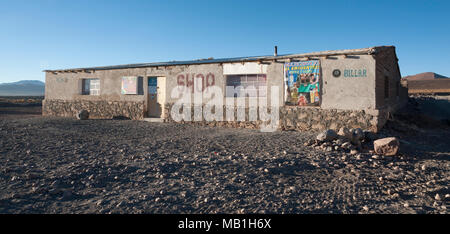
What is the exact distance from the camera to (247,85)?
10.7 m

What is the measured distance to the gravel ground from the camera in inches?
128

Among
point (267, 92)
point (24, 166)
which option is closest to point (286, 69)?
point (267, 92)

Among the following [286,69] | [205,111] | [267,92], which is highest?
[286,69]

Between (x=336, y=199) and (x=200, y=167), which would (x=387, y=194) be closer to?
(x=336, y=199)

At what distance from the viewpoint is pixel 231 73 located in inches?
425

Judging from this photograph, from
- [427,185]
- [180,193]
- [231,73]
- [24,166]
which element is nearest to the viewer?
[180,193]

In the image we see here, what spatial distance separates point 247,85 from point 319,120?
10.2ft

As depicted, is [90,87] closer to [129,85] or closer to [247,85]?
[129,85]

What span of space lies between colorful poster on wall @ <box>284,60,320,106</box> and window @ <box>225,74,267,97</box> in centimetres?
100

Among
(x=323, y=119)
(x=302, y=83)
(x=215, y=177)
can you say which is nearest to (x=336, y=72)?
(x=302, y=83)

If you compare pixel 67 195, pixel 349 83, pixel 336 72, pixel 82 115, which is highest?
pixel 336 72

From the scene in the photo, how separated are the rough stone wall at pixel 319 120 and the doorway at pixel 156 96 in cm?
412

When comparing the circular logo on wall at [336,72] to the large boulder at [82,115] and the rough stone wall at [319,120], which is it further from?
the large boulder at [82,115]
